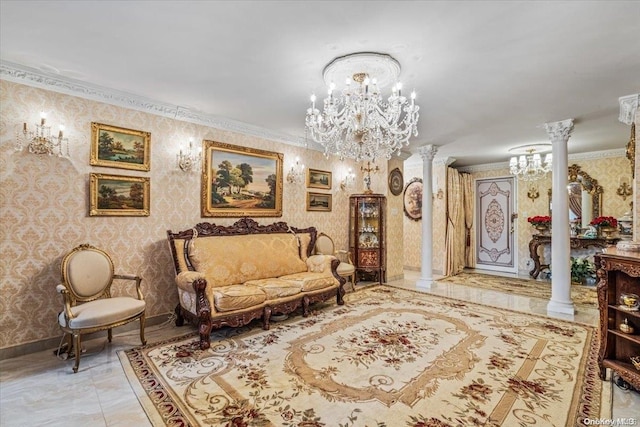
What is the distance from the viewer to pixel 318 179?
5527 millimetres

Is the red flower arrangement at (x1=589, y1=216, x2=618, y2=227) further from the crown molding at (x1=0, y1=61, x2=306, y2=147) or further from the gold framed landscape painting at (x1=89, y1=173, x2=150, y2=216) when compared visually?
the gold framed landscape painting at (x1=89, y1=173, x2=150, y2=216)

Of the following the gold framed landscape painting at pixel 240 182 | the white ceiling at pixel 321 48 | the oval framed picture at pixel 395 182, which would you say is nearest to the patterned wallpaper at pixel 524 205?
the oval framed picture at pixel 395 182

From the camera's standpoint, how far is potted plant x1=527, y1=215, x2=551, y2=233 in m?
6.24

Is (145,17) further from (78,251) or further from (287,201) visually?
(287,201)

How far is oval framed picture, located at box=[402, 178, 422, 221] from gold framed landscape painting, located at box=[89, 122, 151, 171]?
593 cm

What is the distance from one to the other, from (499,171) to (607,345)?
569cm

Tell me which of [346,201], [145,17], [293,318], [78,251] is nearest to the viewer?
[145,17]

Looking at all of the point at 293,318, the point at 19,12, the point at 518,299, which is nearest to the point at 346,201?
the point at 293,318

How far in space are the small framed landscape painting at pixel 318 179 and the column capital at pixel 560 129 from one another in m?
3.42

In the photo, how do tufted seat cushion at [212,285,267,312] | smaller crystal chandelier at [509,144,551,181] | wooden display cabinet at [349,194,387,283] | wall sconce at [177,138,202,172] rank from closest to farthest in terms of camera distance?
1. tufted seat cushion at [212,285,267,312]
2. wall sconce at [177,138,202,172]
3. smaller crystal chandelier at [509,144,551,181]
4. wooden display cabinet at [349,194,387,283]

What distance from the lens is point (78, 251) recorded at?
9.91 ft

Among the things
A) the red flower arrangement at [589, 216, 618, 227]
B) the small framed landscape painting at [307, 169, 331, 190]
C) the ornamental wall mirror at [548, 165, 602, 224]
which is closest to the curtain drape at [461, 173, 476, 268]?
the ornamental wall mirror at [548, 165, 602, 224]

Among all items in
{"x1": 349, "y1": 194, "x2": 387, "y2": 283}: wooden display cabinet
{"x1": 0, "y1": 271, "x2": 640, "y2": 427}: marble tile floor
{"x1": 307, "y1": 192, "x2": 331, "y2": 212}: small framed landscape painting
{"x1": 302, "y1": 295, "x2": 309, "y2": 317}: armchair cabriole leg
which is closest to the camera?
{"x1": 0, "y1": 271, "x2": 640, "y2": 427}: marble tile floor

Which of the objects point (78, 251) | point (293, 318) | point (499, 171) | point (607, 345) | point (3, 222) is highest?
point (499, 171)
